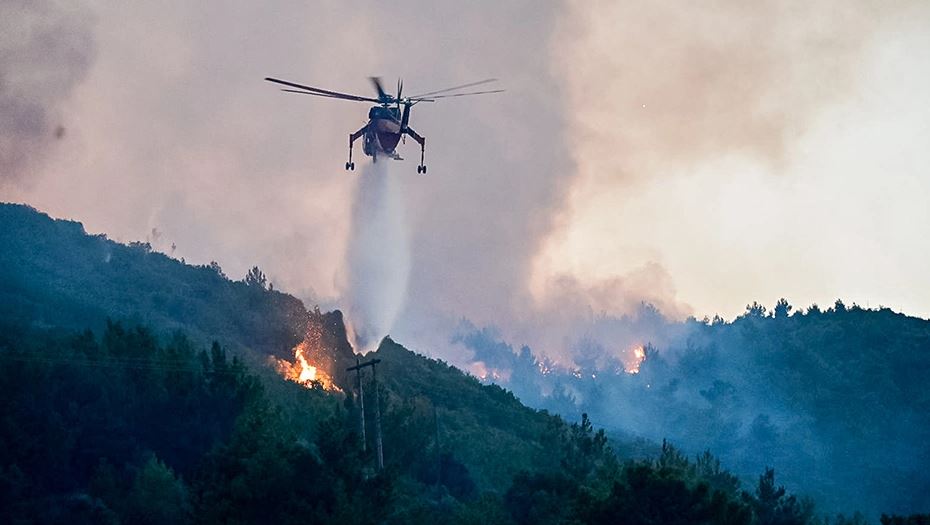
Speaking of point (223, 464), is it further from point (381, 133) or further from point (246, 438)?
point (381, 133)

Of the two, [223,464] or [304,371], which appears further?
[304,371]

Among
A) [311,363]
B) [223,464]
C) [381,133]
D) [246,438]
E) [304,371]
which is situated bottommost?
[223,464]

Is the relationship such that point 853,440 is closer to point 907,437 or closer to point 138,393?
point 907,437

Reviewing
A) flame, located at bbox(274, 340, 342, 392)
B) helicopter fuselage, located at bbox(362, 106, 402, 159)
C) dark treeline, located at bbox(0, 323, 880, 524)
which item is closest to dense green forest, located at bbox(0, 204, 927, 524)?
dark treeline, located at bbox(0, 323, 880, 524)

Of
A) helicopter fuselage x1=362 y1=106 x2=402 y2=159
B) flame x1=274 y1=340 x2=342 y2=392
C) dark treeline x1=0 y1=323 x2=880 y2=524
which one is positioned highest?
helicopter fuselage x1=362 y1=106 x2=402 y2=159

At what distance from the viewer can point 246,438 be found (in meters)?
56.1

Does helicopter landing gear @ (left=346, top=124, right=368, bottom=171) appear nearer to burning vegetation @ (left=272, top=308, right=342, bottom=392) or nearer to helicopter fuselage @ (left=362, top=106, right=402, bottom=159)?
helicopter fuselage @ (left=362, top=106, right=402, bottom=159)

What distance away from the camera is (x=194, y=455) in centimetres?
7006

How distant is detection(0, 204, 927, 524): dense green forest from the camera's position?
51.8 m

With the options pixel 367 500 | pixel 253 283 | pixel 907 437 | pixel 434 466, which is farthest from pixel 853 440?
pixel 367 500

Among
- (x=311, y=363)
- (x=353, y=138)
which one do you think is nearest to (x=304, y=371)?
(x=311, y=363)

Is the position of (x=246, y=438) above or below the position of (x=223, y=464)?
above

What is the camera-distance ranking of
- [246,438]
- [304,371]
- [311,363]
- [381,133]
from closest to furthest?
1. [246,438]
2. [381,133]
3. [304,371]
4. [311,363]

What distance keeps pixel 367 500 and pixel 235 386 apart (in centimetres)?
2518
